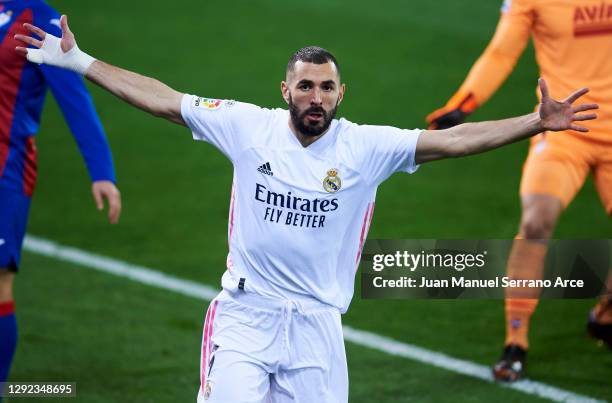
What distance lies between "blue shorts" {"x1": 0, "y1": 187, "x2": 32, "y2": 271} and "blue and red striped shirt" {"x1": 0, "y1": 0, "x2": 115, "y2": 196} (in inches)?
2.5

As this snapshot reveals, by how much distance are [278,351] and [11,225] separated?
183 cm

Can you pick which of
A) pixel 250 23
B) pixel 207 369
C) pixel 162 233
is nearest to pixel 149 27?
pixel 250 23

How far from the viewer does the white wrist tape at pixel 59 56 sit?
541 cm

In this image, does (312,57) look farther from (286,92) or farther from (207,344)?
(207,344)

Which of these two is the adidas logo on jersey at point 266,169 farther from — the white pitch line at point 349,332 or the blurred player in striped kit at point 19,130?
the white pitch line at point 349,332

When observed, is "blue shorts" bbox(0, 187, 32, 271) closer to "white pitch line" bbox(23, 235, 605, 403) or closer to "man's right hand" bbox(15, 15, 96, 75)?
"man's right hand" bbox(15, 15, 96, 75)

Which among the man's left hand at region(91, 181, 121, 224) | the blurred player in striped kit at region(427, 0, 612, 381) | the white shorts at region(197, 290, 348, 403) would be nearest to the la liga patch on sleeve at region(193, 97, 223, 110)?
the white shorts at region(197, 290, 348, 403)

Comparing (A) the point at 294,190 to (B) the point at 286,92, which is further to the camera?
(B) the point at 286,92

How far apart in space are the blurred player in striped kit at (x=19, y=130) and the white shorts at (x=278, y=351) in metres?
1.16

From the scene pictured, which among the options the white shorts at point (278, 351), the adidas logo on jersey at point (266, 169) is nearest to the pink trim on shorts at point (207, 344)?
the white shorts at point (278, 351)

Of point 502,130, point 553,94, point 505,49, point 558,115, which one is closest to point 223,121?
point 502,130

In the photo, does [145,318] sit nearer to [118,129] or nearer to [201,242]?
[201,242]

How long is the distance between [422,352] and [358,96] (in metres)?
6.01

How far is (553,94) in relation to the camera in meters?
7.37
